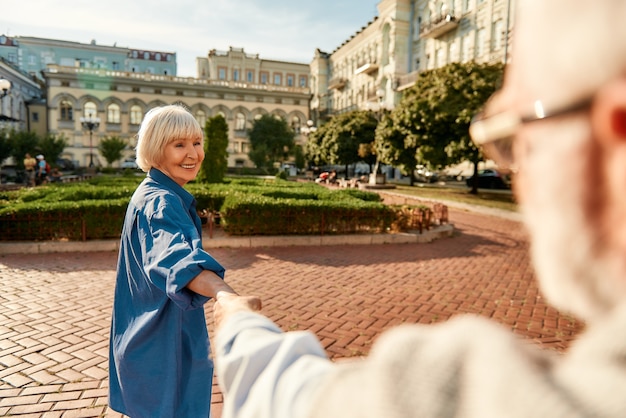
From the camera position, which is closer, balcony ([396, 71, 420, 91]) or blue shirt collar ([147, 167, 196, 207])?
blue shirt collar ([147, 167, 196, 207])

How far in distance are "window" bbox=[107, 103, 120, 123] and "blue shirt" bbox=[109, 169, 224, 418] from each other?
59.5 metres

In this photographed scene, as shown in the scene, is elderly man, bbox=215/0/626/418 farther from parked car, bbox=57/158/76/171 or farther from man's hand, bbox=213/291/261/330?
parked car, bbox=57/158/76/171

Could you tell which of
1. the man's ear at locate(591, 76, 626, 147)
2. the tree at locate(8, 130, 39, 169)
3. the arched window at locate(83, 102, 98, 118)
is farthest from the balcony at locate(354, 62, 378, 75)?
the man's ear at locate(591, 76, 626, 147)

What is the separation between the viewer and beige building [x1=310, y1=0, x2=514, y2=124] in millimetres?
30875

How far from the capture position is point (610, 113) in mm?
513

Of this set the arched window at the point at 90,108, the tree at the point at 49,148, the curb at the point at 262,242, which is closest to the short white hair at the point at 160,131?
the curb at the point at 262,242

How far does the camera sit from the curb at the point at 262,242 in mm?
8508

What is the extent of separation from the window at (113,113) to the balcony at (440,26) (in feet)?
132

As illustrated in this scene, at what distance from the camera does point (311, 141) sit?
4412cm

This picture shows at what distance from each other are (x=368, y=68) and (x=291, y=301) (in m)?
45.6

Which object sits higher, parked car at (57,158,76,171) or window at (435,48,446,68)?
window at (435,48,446,68)

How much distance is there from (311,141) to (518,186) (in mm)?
44025

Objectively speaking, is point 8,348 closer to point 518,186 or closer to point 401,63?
point 518,186

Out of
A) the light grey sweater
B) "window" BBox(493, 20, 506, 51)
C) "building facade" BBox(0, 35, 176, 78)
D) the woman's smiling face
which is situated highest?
"building facade" BBox(0, 35, 176, 78)
